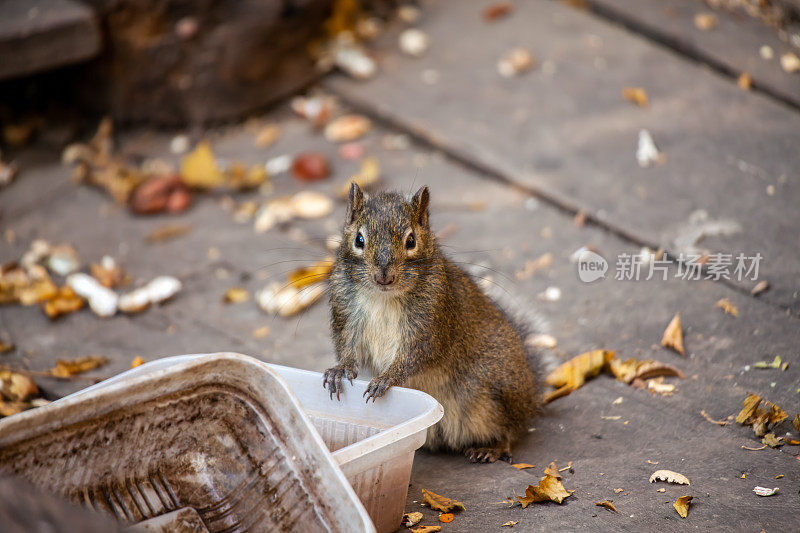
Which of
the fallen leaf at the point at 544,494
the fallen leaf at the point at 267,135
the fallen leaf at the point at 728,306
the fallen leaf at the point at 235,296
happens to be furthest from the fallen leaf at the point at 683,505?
the fallen leaf at the point at 267,135

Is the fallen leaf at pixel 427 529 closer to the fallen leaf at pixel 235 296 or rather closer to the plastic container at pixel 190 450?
the plastic container at pixel 190 450

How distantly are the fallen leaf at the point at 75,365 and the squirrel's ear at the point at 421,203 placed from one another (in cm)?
186

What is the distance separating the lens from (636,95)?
548cm

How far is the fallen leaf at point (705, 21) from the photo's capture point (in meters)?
5.83

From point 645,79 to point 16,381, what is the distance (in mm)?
4255

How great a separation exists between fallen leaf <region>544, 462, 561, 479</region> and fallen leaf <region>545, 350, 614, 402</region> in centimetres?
59

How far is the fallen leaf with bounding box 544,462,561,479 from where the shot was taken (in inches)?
118

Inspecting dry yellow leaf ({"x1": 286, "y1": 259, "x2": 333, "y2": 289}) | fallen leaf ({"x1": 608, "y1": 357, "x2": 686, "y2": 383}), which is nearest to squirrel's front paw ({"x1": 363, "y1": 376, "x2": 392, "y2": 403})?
fallen leaf ({"x1": 608, "y1": 357, "x2": 686, "y2": 383})

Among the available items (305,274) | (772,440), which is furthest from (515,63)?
(772,440)

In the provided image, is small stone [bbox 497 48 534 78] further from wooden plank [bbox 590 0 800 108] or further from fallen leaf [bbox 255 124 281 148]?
→ fallen leaf [bbox 255 124 281 148]

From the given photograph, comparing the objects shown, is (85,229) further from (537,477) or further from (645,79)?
(645,79)

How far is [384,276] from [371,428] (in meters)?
0.55

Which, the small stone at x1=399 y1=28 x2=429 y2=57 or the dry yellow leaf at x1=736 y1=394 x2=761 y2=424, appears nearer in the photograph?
the dry yellow leaf at x1=736 y1=394 x2=761 y2=424

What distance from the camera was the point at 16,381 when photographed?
3.72m
